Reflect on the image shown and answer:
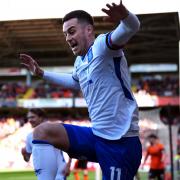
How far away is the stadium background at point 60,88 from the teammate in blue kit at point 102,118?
62.7 feet

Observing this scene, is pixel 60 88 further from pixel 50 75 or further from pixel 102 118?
pixel 102 118

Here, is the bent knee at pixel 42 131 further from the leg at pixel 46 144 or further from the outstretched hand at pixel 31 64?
the outstretched hand at pixel 31 64

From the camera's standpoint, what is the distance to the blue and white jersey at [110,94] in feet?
12.6

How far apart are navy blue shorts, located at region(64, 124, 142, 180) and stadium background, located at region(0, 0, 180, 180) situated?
1929 cm

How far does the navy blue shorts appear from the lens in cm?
381

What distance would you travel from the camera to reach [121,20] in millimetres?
3482

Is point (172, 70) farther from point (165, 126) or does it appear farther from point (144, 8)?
point (144, 8)

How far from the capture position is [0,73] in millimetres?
44000

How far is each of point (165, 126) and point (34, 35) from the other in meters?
9.66

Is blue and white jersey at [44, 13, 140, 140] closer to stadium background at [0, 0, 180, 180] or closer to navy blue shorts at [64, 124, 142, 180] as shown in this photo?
navy blue shorts at [64, 124, 142, 180]

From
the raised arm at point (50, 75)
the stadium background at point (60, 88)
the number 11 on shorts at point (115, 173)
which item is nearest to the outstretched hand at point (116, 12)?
the number 11 on shorts at point (115, 173)

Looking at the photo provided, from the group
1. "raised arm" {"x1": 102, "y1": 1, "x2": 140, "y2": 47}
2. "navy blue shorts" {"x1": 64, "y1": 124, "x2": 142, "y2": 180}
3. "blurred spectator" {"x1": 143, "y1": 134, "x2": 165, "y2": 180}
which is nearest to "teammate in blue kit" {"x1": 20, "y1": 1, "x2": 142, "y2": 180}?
"navy blue shorts" {"x1": 64, "y1": 124, "x2": 142, "y2": 180}

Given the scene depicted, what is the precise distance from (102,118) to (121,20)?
0.87 meters

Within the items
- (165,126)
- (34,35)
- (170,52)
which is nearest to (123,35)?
(34,35)
